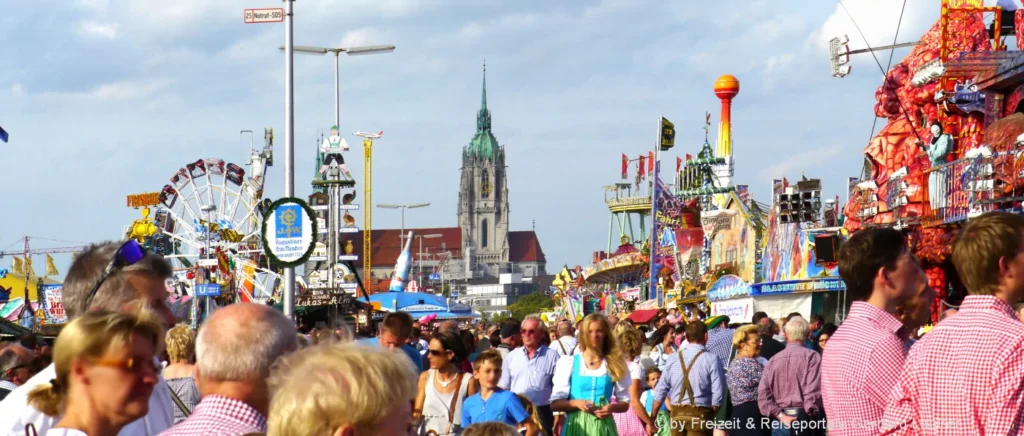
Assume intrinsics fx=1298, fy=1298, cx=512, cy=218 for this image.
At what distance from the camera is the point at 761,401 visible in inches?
375

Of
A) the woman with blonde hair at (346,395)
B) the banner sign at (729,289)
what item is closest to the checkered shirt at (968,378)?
the woman with blonde hair at (346,395)

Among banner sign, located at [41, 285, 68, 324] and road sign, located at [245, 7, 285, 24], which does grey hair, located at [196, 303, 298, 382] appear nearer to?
road sign, located at [245, 7, 285, 24]

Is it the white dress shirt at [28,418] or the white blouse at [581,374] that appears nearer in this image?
the white dress shirt at [28,418]

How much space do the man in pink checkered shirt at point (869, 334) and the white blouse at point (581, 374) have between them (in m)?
4.12

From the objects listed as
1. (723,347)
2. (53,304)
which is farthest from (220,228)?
(723,347)

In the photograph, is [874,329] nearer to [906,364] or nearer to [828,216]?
[906,364]

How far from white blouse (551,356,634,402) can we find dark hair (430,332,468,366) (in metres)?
1.10

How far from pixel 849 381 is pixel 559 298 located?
88.2 metres

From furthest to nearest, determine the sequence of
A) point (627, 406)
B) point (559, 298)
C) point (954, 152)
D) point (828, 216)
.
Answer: point (559, 298) → point (828, 216) → point (954, 152) → point (627, 406)

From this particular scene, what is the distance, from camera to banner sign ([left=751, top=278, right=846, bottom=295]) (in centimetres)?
2970

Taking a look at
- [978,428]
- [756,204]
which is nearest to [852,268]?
[978,428]

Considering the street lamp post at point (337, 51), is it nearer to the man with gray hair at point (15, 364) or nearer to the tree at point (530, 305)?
the man with gray hair at point (15, 364)

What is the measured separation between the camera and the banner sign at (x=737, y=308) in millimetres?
30641

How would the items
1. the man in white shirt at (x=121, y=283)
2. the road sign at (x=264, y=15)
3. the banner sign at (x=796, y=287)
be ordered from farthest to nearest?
the banner sign at (x=796, y=287) < the road sign at (x=264, y=15) < the man in white shirt at (x=121, y=283)
